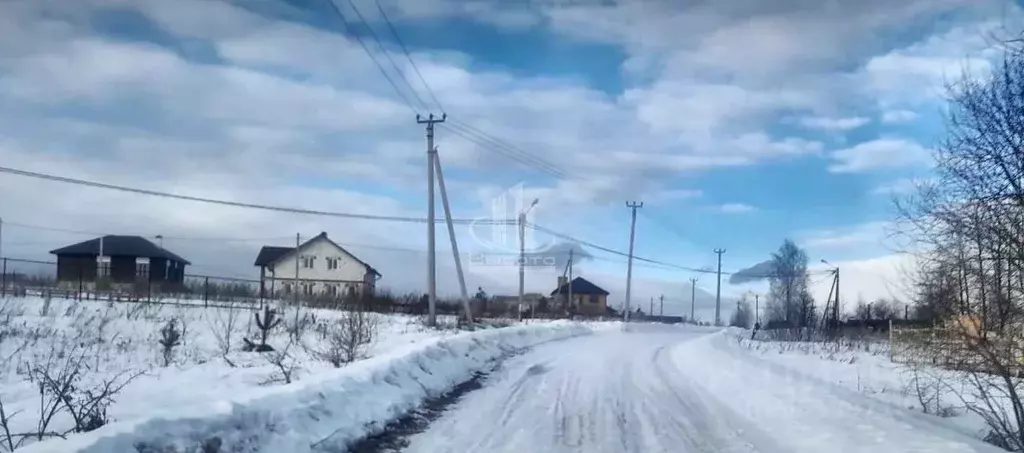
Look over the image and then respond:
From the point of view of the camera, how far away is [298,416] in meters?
9.38

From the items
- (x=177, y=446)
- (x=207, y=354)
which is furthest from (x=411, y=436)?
(x=207, y=354)

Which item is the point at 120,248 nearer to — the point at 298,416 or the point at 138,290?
the point at 138,290

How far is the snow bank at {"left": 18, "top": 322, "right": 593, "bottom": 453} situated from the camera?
6.82 metres

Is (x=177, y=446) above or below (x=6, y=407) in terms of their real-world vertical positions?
above

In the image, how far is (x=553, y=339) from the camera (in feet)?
123

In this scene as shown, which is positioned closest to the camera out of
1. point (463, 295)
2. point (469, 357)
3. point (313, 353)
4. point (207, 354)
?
point (469, 357)

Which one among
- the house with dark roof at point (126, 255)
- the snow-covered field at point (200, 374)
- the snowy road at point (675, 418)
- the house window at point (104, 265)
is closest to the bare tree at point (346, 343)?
the snow-covered field at point (200, 374)

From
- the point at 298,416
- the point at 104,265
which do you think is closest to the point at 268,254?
the point at 104,265

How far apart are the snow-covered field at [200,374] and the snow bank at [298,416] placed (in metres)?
0.02

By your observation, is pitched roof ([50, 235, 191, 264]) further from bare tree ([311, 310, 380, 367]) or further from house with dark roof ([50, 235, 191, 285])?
bare tree ([311, 310, 380, 367])

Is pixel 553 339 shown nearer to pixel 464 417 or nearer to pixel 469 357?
pixel 469 357

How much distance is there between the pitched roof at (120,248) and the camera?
6925cm

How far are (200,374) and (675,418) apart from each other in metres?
11.2

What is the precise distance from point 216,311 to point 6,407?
81.7ft
